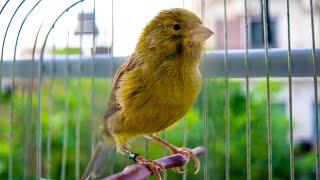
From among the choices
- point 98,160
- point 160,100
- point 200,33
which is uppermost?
point 200,33

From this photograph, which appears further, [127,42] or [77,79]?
[77,79]

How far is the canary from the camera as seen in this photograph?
870mm

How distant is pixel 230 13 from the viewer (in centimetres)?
240

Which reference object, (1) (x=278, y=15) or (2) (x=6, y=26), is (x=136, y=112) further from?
(1) (x=278, y=15)

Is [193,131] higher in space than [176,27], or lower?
lower

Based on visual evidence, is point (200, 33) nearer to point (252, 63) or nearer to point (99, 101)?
point (252, 63)

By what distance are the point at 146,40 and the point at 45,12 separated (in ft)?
0.81

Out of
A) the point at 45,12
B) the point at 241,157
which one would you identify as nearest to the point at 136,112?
the point at 45,12

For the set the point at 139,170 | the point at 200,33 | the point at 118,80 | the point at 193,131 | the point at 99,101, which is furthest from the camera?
the point at 193,131

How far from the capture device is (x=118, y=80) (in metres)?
0.98

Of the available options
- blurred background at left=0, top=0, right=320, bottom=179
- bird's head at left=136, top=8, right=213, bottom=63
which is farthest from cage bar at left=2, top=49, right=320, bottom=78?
bird's head at left=136, top=8, right=213, bottom=63

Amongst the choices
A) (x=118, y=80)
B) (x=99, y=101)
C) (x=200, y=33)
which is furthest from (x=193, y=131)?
(x=200, y=33)

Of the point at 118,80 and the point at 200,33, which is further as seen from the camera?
the point at 118,80

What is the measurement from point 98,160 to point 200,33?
395mm
